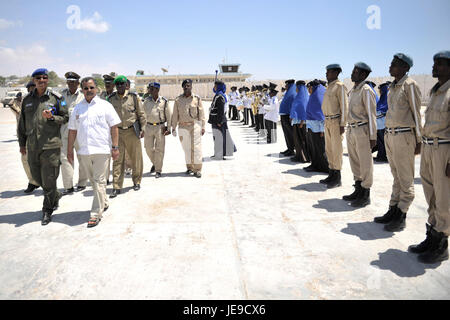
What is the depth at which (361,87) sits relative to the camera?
4.47 meters

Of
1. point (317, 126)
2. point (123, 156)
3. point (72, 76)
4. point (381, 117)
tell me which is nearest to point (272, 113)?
point (381, 117)

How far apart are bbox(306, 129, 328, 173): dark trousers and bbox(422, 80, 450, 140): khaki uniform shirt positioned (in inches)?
135

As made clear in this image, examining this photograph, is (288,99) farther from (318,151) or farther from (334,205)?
(334,205)

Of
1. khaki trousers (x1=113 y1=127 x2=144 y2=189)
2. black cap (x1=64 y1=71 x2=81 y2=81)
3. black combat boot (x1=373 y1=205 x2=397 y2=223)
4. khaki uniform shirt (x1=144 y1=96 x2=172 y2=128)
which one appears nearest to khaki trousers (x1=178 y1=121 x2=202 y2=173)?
khaki uniform shirt (x1=144 y1=96 x2=172 y2=128)

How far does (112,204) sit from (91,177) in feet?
2.77

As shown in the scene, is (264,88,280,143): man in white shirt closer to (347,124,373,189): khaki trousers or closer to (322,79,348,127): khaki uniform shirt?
(322,79,348,127): khaki uniform shirt

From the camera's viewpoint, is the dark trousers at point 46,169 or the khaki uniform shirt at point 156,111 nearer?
the dark trousers at point 46,169

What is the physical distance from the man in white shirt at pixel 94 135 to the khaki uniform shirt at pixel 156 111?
7.53 ft

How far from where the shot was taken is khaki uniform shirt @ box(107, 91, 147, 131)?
17.7 feet

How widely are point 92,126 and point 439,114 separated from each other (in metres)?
3.87

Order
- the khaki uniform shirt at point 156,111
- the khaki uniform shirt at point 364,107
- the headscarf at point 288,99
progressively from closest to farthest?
1. the khaki uniform shirt at point 364,107
2. the khaki uniform shirt at point 156,111
3. the headscarf at point 288,99

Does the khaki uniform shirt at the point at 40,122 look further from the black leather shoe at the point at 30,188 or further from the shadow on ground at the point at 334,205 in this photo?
the shadow on ground at the point at 334,205

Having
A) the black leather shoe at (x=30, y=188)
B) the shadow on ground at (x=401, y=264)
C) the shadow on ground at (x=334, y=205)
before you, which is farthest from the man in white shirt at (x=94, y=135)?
the shadow on ground at (x=401, y=264)

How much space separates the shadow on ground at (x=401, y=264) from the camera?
2.78m
